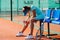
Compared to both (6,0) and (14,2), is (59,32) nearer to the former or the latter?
(14,2)

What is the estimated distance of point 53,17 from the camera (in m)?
5.95

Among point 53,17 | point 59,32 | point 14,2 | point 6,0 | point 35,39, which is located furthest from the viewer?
point 6,0

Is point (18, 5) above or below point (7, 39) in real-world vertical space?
above

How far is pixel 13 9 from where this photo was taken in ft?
39.8

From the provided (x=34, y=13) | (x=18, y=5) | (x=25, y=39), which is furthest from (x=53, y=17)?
(x=18, y=5)

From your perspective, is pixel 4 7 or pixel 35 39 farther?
pixel 4 7

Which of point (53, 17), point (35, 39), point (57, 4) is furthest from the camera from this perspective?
point (57, 4)

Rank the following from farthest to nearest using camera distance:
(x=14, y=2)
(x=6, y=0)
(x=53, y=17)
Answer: (x=6, y=0), (x=14, y=2), (x=53, y=17)

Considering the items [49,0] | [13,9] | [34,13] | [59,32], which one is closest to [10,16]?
[13,9]

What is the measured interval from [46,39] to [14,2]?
21.1ft

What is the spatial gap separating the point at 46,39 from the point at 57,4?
6.79 ft

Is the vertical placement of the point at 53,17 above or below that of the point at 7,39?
above

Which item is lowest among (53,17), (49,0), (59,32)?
(59,32)

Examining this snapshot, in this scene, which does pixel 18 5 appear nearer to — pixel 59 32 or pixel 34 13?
pixel 59 32
